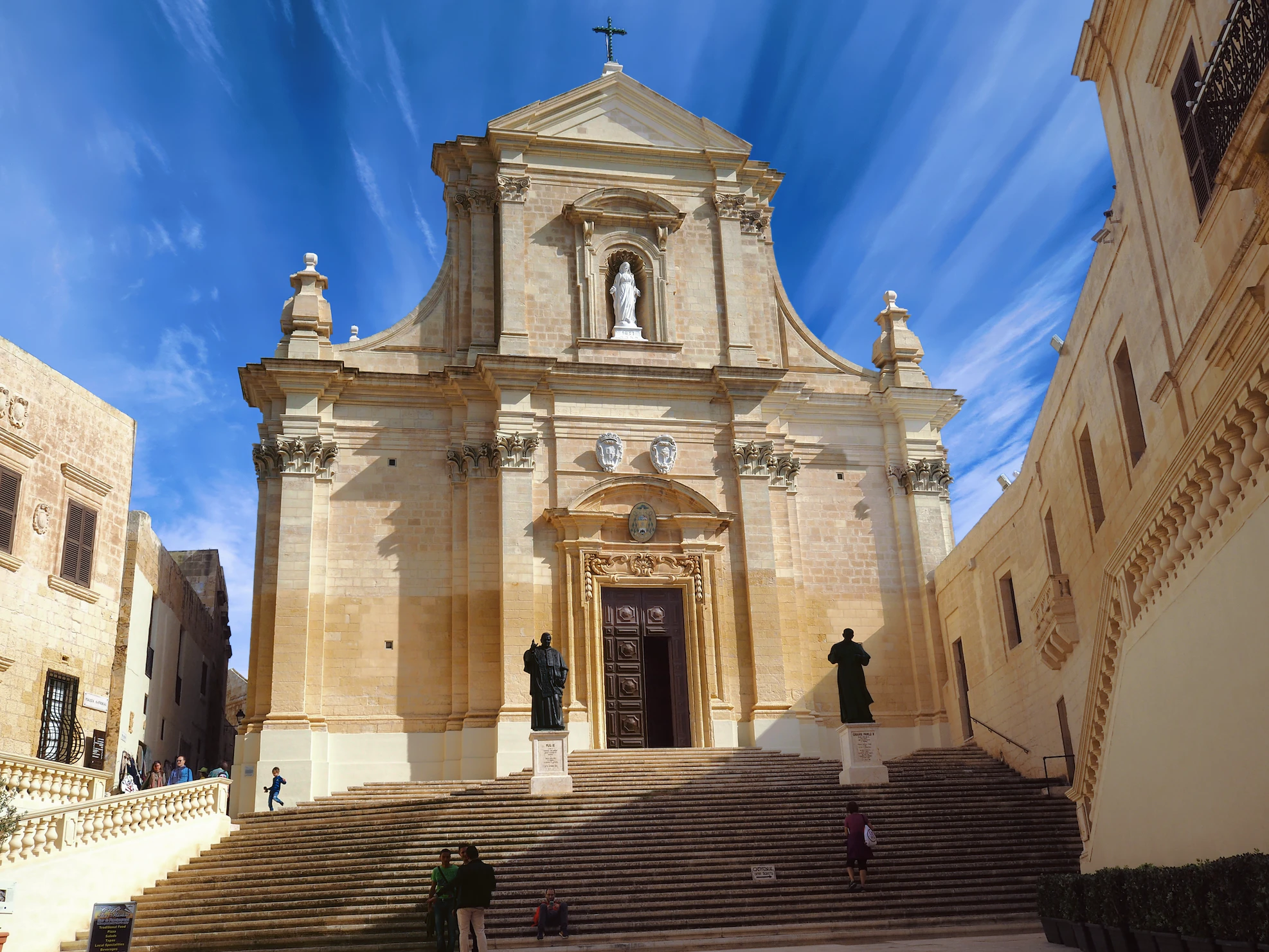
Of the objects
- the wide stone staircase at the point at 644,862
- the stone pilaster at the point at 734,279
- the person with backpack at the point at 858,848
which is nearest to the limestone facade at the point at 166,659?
the wide stone staircase at the point at 644,862

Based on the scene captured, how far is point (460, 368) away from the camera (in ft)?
84.3

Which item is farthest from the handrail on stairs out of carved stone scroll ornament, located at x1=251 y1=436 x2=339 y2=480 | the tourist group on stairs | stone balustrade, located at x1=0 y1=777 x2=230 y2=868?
carved stone scroll ornament, located at x1=251 y1=436 x2=339 y2=480

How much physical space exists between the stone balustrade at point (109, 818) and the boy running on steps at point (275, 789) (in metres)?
2.55

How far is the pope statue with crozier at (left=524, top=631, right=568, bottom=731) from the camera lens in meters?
19.5

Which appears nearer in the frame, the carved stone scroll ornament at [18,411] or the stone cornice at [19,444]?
the stone cornice at [19,444]

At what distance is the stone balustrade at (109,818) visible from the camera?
1489 centimetres

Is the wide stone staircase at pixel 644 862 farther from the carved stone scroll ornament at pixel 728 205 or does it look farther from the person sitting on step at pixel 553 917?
the carved stone scroll ornament at pixel 728 205

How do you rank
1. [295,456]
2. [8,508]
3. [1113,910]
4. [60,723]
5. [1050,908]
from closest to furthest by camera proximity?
[1113,910]
[1050,908]
[8,508]
[60,723]
[295,456]

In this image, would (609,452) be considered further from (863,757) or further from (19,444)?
(19,444)

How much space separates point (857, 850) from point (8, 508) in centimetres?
1536

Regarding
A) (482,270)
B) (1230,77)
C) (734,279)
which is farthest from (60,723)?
(1230,77)

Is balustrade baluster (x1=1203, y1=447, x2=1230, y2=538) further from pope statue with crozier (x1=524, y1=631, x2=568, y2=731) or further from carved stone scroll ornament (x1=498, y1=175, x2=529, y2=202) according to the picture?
carved stone scroll ornament (x1=498, y1=175, x2=529, y2=202)

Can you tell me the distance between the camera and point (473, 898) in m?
11.5

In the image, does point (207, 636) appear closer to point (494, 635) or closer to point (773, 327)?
point (494, 635)
